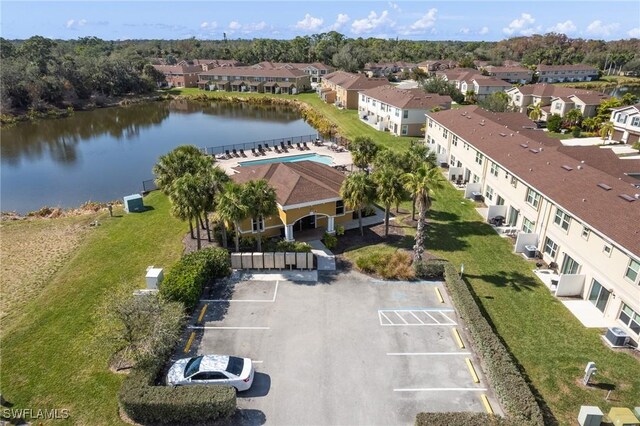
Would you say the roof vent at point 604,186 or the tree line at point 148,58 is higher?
the tree line at point 148,58

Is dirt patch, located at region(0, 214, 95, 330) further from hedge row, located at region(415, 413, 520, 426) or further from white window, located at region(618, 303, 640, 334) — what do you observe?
white window, located at region(618, 303, 640, 334)

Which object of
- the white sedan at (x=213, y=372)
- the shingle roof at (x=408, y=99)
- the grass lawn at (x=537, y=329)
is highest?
the shingle roof at (x=408, y=99)

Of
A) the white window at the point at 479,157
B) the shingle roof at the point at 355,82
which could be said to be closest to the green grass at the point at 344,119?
the shingle roof at the point at 355,82

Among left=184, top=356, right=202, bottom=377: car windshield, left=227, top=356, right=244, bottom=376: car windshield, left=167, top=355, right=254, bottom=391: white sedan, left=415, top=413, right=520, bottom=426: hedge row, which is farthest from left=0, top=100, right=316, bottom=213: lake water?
left=415, top=413, right=520, bottom=426: hedge row

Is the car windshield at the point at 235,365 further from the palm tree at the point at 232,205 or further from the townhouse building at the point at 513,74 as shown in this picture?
the townhouse building at the point at 513,74

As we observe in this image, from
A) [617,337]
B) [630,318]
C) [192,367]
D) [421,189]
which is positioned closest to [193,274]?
[192,367]

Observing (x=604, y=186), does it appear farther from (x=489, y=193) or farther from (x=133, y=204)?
(x=133, y=204)
